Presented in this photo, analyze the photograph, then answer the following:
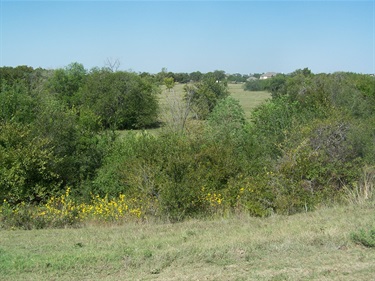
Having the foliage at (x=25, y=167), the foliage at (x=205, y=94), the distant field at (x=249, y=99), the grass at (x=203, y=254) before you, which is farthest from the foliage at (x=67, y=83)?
the grass at (x=203, y=254)

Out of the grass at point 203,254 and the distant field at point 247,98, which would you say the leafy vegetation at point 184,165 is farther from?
the distant field at point 247,98

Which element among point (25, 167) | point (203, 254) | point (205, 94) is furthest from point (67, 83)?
point (203, 254)

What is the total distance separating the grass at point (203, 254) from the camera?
226 inches

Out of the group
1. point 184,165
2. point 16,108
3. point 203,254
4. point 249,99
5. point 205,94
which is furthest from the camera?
point 249,99

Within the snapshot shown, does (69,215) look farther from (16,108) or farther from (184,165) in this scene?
(16,108)

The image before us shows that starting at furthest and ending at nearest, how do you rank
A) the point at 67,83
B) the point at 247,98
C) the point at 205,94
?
the point at 247,98, the point at 67,83, the point at 205,94

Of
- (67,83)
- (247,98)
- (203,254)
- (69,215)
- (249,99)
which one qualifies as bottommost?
(69,215)

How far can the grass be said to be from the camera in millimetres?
5734

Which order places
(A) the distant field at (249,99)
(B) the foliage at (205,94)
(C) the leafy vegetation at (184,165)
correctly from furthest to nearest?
(A) the distant field at (249,99)
(B) the foliage at (205,94)
(C) the leafy vegetation at (184,165)

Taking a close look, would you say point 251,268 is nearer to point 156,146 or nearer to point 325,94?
point 156,146

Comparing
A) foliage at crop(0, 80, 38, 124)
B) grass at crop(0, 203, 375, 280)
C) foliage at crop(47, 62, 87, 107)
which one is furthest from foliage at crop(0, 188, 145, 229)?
foliage at crop(47, 62, 87, 107)

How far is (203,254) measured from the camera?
654 centimetres

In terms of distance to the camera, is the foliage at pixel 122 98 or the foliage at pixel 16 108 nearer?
the foliage at pixel 16 108

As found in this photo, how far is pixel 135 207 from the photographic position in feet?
41.8
